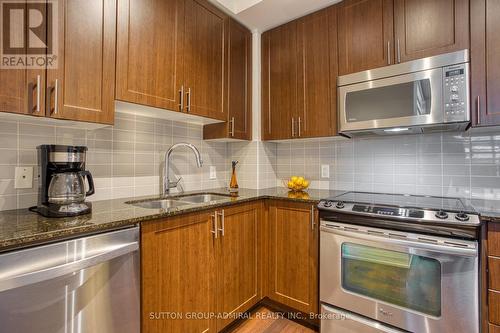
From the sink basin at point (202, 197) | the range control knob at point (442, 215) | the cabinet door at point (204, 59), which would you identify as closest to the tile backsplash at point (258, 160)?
the sink basin at point (202, 197)

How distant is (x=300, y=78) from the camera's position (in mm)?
2133

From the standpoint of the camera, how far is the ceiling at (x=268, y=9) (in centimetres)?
194

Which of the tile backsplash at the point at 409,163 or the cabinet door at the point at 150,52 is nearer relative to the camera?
the cabinet door at the point at 150,52

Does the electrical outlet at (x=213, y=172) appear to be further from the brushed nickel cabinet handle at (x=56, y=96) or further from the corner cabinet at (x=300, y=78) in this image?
the brushed nickel cabinet handle at (x=56, y=96)

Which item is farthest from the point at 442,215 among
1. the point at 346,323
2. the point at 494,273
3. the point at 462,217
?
the point at 346,323

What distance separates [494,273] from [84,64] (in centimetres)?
226

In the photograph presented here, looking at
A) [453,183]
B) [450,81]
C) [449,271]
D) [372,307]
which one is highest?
[450,81]

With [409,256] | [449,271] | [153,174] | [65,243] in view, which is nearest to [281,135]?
[153,174]

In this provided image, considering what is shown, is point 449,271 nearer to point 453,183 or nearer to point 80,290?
point 453,183

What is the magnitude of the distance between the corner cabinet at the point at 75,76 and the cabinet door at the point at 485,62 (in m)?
2.06

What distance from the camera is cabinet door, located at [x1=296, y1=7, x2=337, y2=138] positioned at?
6.46 ft

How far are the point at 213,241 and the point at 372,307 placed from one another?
3.37 feet

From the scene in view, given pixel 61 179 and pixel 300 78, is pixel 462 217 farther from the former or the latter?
pixel 61 179

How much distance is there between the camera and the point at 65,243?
0.96m
